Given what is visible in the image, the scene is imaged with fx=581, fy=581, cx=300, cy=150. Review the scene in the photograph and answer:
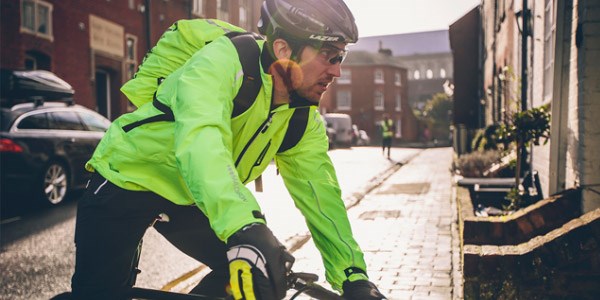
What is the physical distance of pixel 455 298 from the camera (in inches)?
171

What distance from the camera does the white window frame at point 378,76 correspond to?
66.9m

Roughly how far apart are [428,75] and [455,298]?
103681 mm

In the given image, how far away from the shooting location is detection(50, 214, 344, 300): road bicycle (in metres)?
1.99

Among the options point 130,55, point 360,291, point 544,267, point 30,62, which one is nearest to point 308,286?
point 360,291

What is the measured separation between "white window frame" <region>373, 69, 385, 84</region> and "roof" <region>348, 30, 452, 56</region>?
35895mm

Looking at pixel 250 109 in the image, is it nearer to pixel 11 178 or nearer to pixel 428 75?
pixel 11 178

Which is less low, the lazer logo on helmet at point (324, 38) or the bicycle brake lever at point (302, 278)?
the lazer logo on helmet at point (324, 38)

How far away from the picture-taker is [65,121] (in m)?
10.3

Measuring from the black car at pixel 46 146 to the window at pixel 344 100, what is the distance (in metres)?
57.0

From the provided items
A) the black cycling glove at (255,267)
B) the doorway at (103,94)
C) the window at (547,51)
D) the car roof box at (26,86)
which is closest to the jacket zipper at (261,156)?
the black cycling glove at (255,267)

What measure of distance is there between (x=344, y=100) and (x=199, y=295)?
65679mm

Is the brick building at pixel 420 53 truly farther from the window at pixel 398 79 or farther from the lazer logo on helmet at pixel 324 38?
the lazer logo on helmet at pixel 324 38

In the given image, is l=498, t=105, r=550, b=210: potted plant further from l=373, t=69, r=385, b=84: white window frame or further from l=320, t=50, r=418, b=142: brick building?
l=373, t=69, r=385, b=84: white window frame

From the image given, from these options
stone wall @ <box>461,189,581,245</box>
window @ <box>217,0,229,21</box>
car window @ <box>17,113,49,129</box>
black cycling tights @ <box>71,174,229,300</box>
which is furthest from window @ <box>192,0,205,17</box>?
black cycling tights @ <box>71,174,229,300</box>
